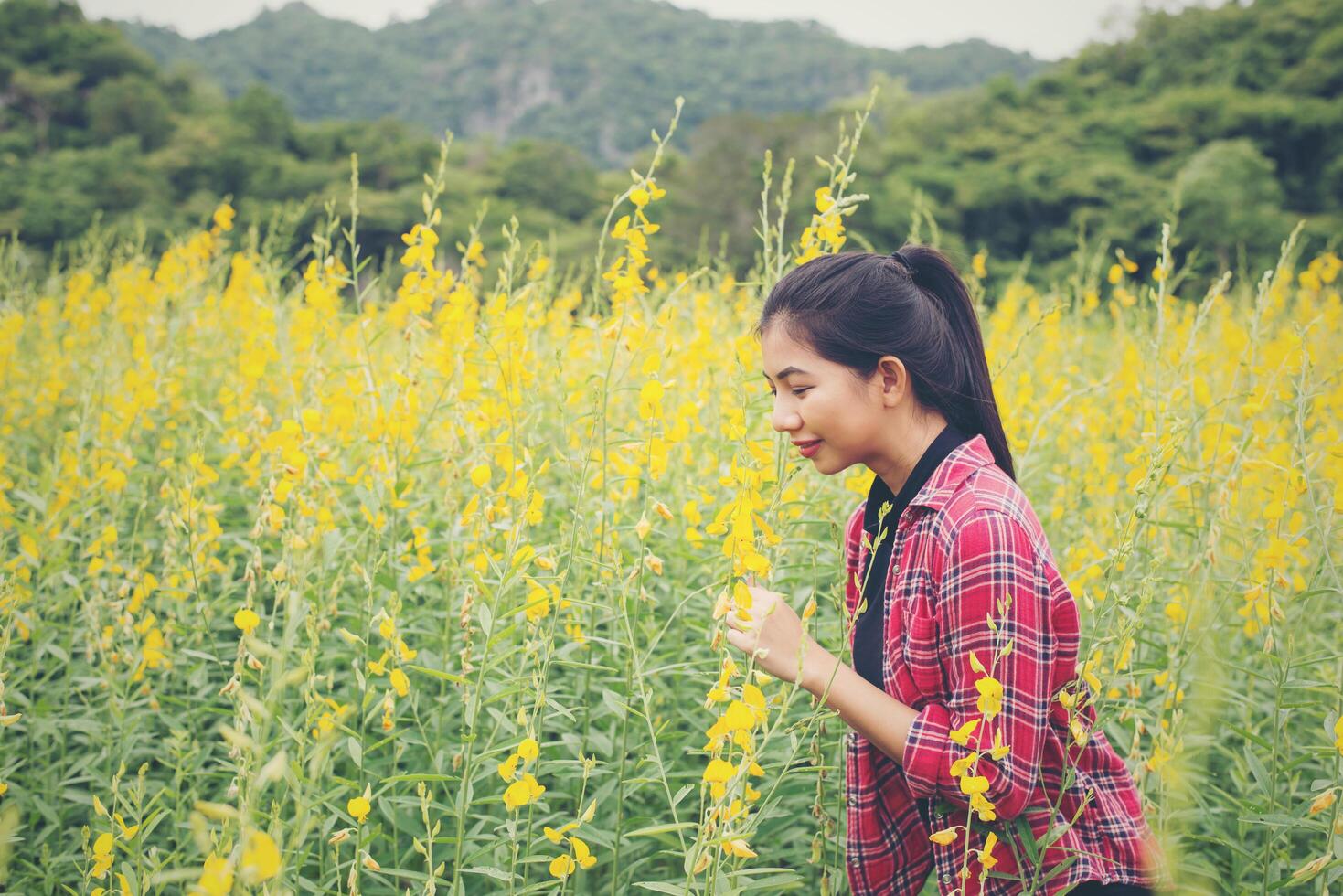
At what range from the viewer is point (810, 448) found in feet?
5.42

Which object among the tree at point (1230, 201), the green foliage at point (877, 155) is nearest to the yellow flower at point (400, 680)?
the green foliage at point (877, 155)

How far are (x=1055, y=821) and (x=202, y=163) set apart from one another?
987 inches

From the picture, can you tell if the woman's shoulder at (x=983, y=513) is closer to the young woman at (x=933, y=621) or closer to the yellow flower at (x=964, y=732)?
the young woman at (x=933, y=621)

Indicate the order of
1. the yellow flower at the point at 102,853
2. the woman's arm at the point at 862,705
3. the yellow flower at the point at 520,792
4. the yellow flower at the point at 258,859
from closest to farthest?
the yellow flower at the point at 258,859, the yellow flower at the point at 520,792, the yellow flower at the point at 102,853, the woman's arm at the point at 862,705

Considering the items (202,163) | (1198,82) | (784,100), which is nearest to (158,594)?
(202,163)

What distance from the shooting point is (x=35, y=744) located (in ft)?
7.57

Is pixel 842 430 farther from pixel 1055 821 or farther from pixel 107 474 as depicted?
pixel 107 474

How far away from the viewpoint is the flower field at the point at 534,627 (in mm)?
1467

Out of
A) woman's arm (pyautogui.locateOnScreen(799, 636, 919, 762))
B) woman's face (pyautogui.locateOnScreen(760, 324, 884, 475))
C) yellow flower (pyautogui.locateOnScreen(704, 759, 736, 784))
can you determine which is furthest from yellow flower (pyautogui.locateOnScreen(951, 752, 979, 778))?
woman's face (pyautogui.locateOnScreen(760, 324, 884, 475))

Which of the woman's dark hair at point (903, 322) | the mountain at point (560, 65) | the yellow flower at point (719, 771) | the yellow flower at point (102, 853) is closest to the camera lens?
the yellow flower at point (719, 771)

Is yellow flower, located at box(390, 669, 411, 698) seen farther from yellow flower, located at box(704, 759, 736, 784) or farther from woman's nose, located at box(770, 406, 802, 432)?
woman's nose, located at box(770, 406, 802, 432)

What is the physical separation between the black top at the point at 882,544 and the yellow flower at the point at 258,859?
3.55 ft

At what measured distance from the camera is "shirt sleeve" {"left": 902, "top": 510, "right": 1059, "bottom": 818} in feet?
4.59

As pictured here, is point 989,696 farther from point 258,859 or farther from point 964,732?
point 258,859
